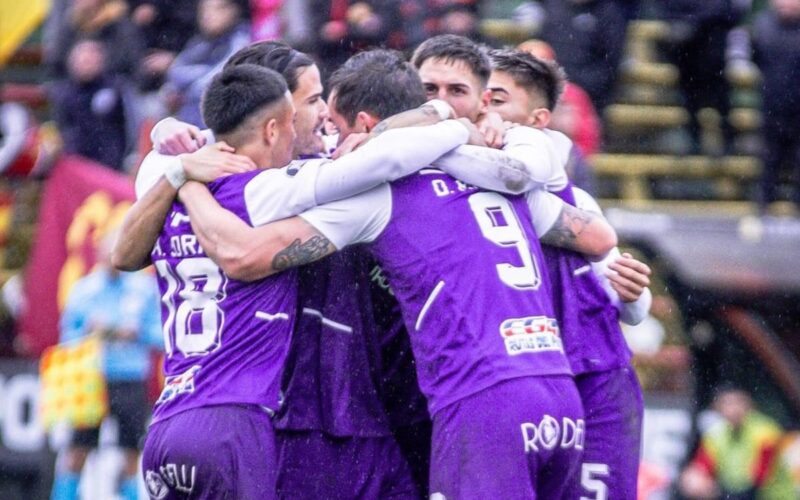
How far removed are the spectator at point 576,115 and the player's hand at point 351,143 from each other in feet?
17.5

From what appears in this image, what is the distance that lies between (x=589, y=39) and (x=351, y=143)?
22.1 feet

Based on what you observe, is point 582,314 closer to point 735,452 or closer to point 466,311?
point 466,311

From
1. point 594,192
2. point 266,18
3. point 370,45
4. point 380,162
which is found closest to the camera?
point 380,162

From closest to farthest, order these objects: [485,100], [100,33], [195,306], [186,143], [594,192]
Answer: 1. [195,306]
2. [186,143]
3. [485,100]
4. [594,192]
5. [100,33]

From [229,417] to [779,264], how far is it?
24.8ft

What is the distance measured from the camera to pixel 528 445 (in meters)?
5.88

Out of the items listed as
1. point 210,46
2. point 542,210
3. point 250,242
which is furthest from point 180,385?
point 210,46

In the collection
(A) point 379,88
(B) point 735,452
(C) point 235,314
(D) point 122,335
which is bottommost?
(B) point 735,452

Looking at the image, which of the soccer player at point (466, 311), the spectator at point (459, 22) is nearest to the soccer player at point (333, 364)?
the soccer player at point (466, 311)

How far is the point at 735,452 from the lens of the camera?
13.0m

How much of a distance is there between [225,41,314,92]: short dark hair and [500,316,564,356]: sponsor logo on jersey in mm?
1297

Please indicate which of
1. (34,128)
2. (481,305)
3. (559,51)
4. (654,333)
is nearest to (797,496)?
(654,333)

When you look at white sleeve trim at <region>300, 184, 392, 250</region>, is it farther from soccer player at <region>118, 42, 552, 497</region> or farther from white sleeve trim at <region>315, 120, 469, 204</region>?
soccer player at <region>118, 42, 552, 497</region>

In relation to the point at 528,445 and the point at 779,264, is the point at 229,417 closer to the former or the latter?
the point at 528,445
